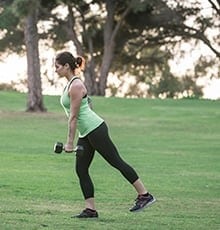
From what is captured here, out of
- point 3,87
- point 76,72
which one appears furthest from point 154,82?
point 76,72

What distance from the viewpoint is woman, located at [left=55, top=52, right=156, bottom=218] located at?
877cm

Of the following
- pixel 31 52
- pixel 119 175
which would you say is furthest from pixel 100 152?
pixel 31 52

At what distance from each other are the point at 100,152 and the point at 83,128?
0.31 m

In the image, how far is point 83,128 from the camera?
29.2ft

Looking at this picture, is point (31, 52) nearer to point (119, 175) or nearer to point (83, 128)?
point (119, 175)

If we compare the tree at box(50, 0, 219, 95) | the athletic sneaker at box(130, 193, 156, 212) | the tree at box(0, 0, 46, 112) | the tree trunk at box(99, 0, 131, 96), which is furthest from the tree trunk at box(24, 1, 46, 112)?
the athletic sneaker at box(130, 193, 156, 212)

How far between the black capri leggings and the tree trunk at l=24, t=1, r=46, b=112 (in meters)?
22.5

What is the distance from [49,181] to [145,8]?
3286 centimetres

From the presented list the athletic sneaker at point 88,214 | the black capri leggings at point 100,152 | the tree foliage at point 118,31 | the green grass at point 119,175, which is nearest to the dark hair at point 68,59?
the black capri leggings at point 100,152

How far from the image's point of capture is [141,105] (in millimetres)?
37656

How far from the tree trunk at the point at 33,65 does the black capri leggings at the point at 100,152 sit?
22494 mm

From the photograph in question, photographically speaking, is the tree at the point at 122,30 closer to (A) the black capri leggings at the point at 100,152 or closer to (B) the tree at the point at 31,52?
(B) the tree at the point at 31,52

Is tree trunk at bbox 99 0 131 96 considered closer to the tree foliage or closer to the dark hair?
the tree foliage

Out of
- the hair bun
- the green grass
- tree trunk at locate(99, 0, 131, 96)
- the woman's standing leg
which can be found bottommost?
the green grass
